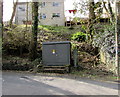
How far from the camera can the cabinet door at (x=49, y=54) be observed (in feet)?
28.8

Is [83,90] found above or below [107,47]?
below

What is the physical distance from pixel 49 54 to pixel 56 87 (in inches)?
124

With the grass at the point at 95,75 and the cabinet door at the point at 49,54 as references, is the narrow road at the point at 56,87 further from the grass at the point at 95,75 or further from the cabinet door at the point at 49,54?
the cabinet door at the point at 49,54

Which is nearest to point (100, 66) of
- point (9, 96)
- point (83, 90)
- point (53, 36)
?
point (83, 90)

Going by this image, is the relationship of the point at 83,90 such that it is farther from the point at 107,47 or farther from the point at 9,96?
the point at 107,47

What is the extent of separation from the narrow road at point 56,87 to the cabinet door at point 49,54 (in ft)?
5.90

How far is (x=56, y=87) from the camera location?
597cm

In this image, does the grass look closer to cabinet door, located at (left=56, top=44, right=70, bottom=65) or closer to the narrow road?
the narrow road

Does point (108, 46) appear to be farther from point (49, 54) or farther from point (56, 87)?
point (56, 87)

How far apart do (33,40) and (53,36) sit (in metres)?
5.41

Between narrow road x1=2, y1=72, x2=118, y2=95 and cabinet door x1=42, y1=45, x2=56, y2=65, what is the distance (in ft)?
5.90

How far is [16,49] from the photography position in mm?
11625

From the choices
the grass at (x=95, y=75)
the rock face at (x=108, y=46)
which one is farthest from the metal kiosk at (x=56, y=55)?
the rock face at (x=108, y=46)

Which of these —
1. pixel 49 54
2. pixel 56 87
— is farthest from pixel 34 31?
pixel 56 87
